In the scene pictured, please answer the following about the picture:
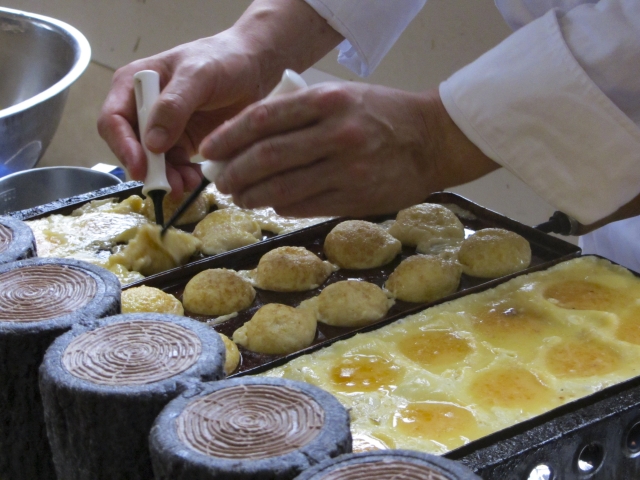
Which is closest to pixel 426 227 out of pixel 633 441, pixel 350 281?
pixel 350 281

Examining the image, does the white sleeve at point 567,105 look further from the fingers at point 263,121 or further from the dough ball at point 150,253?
the dough ball at point 150,253

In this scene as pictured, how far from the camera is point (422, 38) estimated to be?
3.75 metres

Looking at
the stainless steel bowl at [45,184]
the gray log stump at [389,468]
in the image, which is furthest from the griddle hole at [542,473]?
the stainless steel bowl at [45,184]

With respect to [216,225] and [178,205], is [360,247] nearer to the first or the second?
[216,225]

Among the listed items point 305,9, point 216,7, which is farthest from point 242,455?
point 216,7

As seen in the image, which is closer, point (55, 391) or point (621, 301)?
point (55, 391)

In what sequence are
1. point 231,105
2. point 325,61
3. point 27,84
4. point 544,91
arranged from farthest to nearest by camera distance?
point 325,61, point 27,84, point 231,105, point 544,91

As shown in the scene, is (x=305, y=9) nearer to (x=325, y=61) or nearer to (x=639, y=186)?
(x=639, y=186)

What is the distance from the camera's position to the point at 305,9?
239 cm

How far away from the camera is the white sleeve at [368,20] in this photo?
2387mm

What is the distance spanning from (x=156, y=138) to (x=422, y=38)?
2150 millimetres

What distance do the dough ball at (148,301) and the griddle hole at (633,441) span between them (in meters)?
1.07

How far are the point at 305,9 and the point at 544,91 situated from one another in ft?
3.38

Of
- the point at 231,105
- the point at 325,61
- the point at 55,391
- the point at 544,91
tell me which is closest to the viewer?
the point at 55,391
